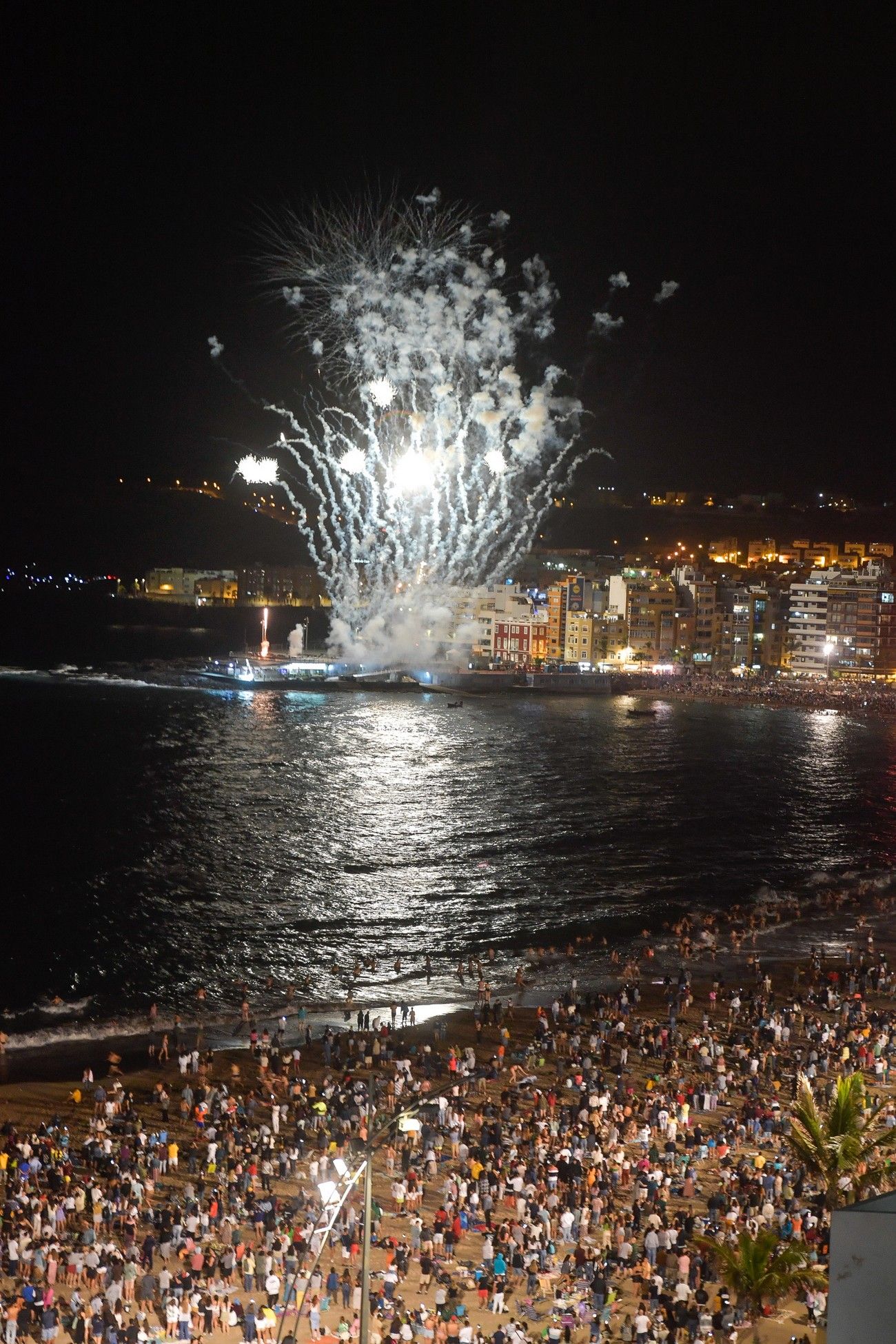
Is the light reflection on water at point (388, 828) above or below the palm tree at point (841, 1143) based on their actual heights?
below

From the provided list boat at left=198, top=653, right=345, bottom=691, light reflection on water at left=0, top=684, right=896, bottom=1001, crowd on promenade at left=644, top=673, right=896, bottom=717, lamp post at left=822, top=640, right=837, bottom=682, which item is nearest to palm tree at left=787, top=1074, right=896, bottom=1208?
light reflection on water at left=0, top=684, right=896, bottom=1001

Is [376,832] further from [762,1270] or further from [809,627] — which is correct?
[809,627]

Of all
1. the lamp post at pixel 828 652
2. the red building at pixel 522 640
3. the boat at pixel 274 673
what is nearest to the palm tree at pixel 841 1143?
the boat at pixel 274 673

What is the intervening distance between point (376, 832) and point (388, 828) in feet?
2.14

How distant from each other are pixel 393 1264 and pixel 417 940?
14.3 m

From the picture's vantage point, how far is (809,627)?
289 feet

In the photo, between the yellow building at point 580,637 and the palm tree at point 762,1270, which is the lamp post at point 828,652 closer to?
the yellow building at point 580,637

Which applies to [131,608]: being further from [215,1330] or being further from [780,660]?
[215,1330]

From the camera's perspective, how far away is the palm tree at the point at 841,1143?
429 inches

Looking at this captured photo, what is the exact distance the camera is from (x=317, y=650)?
3563 inches

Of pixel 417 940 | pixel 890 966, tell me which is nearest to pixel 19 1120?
pixel 417 940

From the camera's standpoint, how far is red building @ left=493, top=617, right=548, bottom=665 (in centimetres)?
8850

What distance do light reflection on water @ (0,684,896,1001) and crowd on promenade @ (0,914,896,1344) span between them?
5.31 metres

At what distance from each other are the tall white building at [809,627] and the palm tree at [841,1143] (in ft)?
256
